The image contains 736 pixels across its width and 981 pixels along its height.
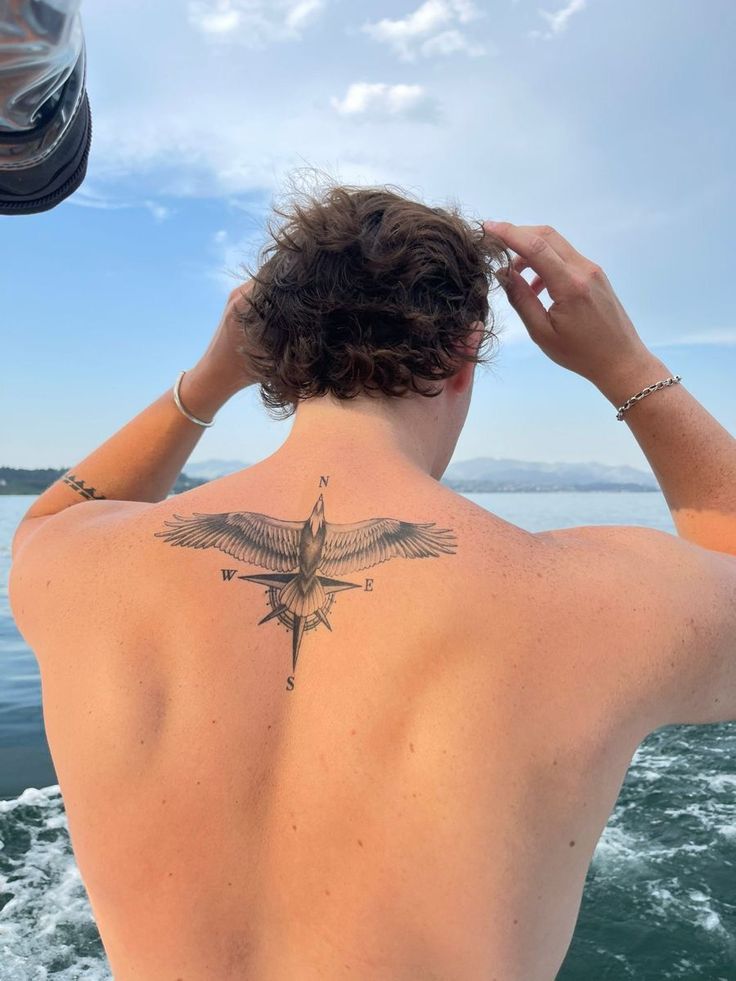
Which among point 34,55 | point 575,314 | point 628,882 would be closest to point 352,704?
point 34,55

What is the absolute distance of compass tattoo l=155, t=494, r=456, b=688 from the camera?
138cm

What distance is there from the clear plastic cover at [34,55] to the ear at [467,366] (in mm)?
999

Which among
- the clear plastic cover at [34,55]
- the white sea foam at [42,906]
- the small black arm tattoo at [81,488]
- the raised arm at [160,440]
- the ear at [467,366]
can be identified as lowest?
the white sea foam at [42,906]

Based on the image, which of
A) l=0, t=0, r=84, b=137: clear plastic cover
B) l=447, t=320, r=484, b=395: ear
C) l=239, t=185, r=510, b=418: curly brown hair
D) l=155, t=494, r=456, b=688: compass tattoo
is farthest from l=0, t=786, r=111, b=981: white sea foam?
l=0, t=0, r=84, b=137: clear plastic cover

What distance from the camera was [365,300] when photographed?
1.76 m

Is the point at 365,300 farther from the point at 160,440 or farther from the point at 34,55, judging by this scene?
the point at 160,440

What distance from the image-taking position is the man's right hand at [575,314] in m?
2.10

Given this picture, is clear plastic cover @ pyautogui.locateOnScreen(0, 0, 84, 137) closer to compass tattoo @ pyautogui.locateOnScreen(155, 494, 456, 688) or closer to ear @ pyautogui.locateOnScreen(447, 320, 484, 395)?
compass tattoo @ pyautogui.locateOnScreen(155, 494, 456, 688)

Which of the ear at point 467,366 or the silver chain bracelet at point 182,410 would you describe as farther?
the silver chain bracelet at point 182,410

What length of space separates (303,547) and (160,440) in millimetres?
1124

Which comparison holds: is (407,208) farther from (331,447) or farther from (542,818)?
(542,818)

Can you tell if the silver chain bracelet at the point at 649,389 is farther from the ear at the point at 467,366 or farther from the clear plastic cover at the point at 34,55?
the clear plastic cover at the point at 34,55

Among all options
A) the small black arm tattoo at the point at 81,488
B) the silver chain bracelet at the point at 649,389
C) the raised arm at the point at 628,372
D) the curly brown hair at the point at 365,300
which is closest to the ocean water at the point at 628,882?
the raised arm at the point at 628,372

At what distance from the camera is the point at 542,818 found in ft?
4.20
